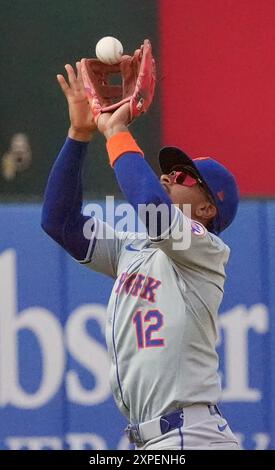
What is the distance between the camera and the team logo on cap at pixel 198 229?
9.61 ft

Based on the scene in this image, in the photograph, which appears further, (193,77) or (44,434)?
(193,77)

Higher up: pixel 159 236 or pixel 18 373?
pixel 159 236

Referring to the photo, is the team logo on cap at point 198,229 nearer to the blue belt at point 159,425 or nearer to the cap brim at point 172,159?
the cap brim at point 172,159

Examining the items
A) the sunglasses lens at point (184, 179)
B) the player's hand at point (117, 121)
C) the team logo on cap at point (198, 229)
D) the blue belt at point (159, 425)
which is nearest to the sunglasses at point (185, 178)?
the sunglasses lens at point (184, 179)

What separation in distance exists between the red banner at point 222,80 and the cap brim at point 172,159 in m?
1.40

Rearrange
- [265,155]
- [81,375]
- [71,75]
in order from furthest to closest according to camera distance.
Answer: [265,155] → [81,375] → [71,75]

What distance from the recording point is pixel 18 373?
4145 mm

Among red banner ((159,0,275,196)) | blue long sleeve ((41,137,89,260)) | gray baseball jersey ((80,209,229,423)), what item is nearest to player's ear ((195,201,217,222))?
gray baseball jersey ((80,209,229,423))

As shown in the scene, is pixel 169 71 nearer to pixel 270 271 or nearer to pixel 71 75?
pixel 270 271

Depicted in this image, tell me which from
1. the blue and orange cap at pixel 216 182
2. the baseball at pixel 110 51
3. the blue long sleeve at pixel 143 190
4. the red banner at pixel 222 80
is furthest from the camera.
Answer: the red banner at pixel 222 80

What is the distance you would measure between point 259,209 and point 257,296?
297 millimetres

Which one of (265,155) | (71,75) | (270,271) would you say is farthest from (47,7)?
(71,75)

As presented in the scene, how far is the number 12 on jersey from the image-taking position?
2.93m

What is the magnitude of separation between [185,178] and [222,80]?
61.4 inches
